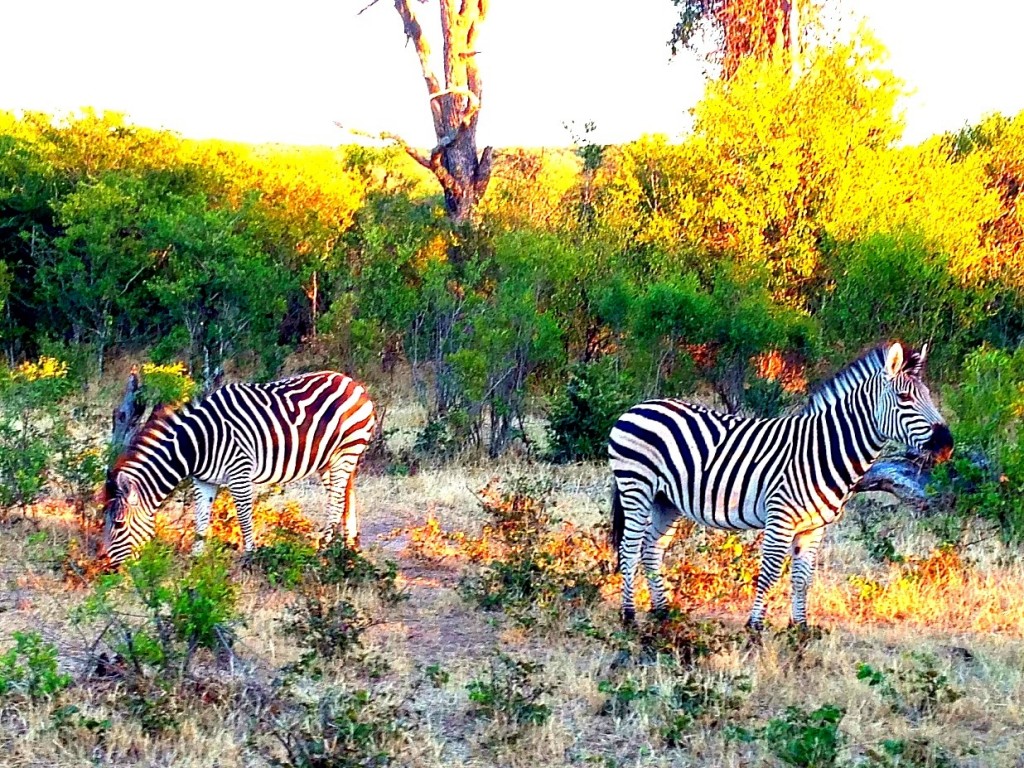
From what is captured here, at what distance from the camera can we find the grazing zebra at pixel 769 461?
6316 mm

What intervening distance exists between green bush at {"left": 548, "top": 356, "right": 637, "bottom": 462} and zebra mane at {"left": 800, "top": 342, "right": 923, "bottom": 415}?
17.9 ft

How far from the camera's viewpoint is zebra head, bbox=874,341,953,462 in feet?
20.2

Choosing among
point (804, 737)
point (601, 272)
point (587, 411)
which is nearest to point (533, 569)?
point (804, 737)

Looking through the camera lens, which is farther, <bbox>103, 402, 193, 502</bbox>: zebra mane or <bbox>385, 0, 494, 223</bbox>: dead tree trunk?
<bbox>385, 0, 494, 223</bbox>: dead tree trunk

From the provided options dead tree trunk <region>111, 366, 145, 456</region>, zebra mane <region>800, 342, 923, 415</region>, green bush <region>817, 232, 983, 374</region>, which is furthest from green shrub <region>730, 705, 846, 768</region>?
green bush <region>817, 232, 983, 374</region>

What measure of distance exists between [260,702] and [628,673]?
1.96 metres

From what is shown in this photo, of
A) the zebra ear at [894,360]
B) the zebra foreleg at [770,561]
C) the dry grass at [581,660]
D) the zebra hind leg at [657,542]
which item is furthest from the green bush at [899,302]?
the zebra foreleg at [770,561]

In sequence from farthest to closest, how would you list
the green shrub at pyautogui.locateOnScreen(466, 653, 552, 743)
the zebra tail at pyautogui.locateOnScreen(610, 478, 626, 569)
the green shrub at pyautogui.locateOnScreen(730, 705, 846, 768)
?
1. the zebra tail at pyautogui.locateOnScreen(610, 478, 626, 569)
2. the green shrub at pyautogui.locateOnScreen(466, 653, 552, 743)
3. the green shrub at pyautogui.locateOnScreen(730, 705, 846, 768)

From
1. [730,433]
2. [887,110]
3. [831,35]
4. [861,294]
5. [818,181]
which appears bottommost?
[730,433]

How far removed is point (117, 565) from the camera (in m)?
7.38

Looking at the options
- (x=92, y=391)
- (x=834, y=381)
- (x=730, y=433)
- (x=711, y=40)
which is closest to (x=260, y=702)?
(x=730, y=433)

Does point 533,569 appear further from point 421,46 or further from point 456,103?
point 421,46

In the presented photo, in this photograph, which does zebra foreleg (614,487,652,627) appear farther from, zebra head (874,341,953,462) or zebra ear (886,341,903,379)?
zebra ear (886,341,903,379)

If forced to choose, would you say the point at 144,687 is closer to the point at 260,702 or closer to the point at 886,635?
the point at 260,702
